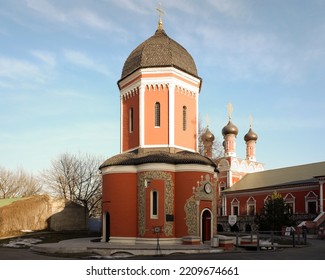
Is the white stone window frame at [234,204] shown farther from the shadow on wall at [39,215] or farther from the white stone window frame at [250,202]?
the shadow on wall at [39,215]

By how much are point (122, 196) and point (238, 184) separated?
31.0 metres

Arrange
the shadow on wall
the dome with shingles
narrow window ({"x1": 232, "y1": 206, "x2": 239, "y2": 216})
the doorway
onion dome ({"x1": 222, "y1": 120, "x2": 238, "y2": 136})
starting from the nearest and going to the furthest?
the doorway → the dome with shingles → the shadow on wall → narrow window ({"x1": 232, "y1": 206, "x2": 239, "y2": 216}) → onion dome ({"x1": 222, "y1": 120, "x2": 238, "y2": 136})

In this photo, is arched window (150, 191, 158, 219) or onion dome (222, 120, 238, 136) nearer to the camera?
arched window (150, 191, 158, 219)

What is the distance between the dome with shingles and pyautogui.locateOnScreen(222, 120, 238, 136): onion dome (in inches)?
1069

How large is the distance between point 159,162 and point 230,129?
105ft

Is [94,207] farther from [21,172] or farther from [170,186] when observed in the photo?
[170,186]

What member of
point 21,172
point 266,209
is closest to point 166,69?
point 266,209

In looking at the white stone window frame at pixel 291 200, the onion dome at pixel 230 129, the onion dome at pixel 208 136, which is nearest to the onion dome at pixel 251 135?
the onion dome at pixel 230 129

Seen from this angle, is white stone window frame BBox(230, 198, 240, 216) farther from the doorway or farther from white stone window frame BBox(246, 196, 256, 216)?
the doorway

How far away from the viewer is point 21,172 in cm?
6234

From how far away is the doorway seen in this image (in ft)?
78.5

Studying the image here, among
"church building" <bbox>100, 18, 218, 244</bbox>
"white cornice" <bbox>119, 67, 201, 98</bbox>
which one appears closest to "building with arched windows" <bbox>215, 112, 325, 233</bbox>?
"church building" <bbox>100, 18, 218, 244</bbox>

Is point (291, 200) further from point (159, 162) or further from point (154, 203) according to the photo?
point (159, 162)
